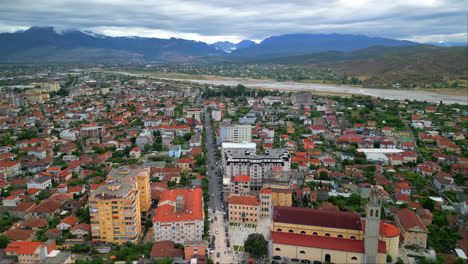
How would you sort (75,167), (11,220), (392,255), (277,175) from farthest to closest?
(75,167)
(277,175)
(11,220)
(392,255)

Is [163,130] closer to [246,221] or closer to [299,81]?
[246,221]


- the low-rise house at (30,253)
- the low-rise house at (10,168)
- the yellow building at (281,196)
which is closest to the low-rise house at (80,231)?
the low-rise house at (30,253)

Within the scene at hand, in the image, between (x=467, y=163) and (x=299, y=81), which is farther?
(x=299, y=81)

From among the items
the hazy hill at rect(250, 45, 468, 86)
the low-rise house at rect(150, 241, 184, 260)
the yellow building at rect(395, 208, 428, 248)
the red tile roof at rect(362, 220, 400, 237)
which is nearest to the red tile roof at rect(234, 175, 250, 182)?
the low-rise house at rect(150, 241, 184, 260)

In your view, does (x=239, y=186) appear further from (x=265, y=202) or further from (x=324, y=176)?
(x=324, y=176)

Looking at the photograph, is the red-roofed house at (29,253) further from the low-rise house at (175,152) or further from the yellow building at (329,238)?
the low-rise house at (175,152)

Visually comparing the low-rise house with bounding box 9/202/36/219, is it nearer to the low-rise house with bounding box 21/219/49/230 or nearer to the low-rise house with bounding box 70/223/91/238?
the low-rise house with bounding box 21/219/49/230

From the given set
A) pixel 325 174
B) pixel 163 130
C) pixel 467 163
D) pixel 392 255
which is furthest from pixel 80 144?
pixel 467 163
